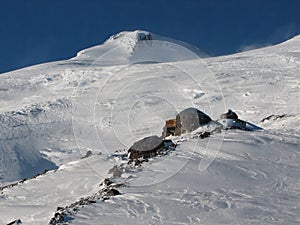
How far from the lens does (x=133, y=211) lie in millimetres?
13734

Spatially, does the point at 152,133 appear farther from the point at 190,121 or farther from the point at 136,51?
the point at 136,51

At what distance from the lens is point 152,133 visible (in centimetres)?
4591

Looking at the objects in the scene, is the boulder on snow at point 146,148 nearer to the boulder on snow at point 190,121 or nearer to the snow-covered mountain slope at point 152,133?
the snow-covered mountain slope at point 152,133

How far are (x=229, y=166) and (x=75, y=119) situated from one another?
38.8 meters

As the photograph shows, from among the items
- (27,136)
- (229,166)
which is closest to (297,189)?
(229,166)

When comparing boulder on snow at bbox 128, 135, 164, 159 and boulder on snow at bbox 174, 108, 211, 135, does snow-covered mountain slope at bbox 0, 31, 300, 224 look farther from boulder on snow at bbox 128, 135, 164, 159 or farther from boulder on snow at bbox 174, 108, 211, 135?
boulder on snow at bbox 174, 108, 211, 135

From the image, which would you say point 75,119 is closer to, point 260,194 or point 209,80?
point 209,80

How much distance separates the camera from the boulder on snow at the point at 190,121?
25969 millimetres

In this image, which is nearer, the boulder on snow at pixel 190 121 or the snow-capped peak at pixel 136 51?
the boulder on snow at pixel 190 121

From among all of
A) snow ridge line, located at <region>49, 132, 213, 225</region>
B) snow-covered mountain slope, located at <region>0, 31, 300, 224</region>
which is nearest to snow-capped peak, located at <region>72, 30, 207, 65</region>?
snow-covered mountain slope, located at <region>0, 31, 300, 224</region>

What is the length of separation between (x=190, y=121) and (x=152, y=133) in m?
19.8

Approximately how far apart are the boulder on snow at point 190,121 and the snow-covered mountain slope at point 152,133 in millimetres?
3131

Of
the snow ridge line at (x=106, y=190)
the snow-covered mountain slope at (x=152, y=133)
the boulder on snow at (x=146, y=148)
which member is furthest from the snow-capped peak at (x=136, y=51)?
the snow ridge line at (x=106, y=190)

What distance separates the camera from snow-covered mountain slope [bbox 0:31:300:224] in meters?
14.3
